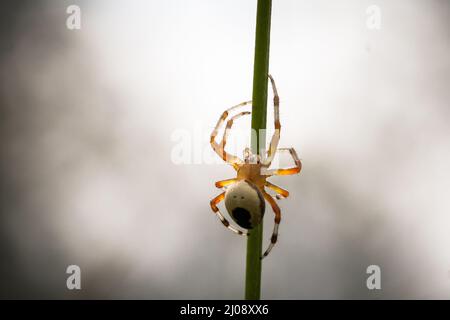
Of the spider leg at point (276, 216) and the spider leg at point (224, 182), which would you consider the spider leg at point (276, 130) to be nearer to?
the spider leg at point (276, 216)

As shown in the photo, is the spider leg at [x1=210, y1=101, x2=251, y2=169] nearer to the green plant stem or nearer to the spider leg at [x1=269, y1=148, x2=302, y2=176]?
the spider leg at [x1=269, y1=148, x2=302, y2=176]

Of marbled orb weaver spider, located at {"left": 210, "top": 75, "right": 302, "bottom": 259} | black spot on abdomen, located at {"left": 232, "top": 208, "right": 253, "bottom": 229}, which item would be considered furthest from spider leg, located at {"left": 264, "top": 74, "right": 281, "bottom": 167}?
black spot on abdomen, located at {"left": 232, "top": 208, "right": 253, "bottom": 229}

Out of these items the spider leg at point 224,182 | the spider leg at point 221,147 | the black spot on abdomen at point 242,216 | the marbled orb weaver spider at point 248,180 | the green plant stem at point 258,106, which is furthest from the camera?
the spider leg at point 224,182

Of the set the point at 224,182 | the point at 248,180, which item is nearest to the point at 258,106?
the point at 248,180

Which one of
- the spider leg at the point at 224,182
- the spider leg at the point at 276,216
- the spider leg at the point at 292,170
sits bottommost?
the spider leg at the point at 276,216

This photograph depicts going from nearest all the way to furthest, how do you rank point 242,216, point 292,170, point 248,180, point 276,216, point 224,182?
point 242,216 < point 248,180 < point 292,170 < point 276,216 < point 224,182

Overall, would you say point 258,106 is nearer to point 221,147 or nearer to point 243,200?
point 243,200

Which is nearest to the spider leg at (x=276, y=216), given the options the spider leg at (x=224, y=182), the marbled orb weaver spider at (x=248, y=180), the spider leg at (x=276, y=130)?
the marbled orb weaver spider at (x=248, y=180)
